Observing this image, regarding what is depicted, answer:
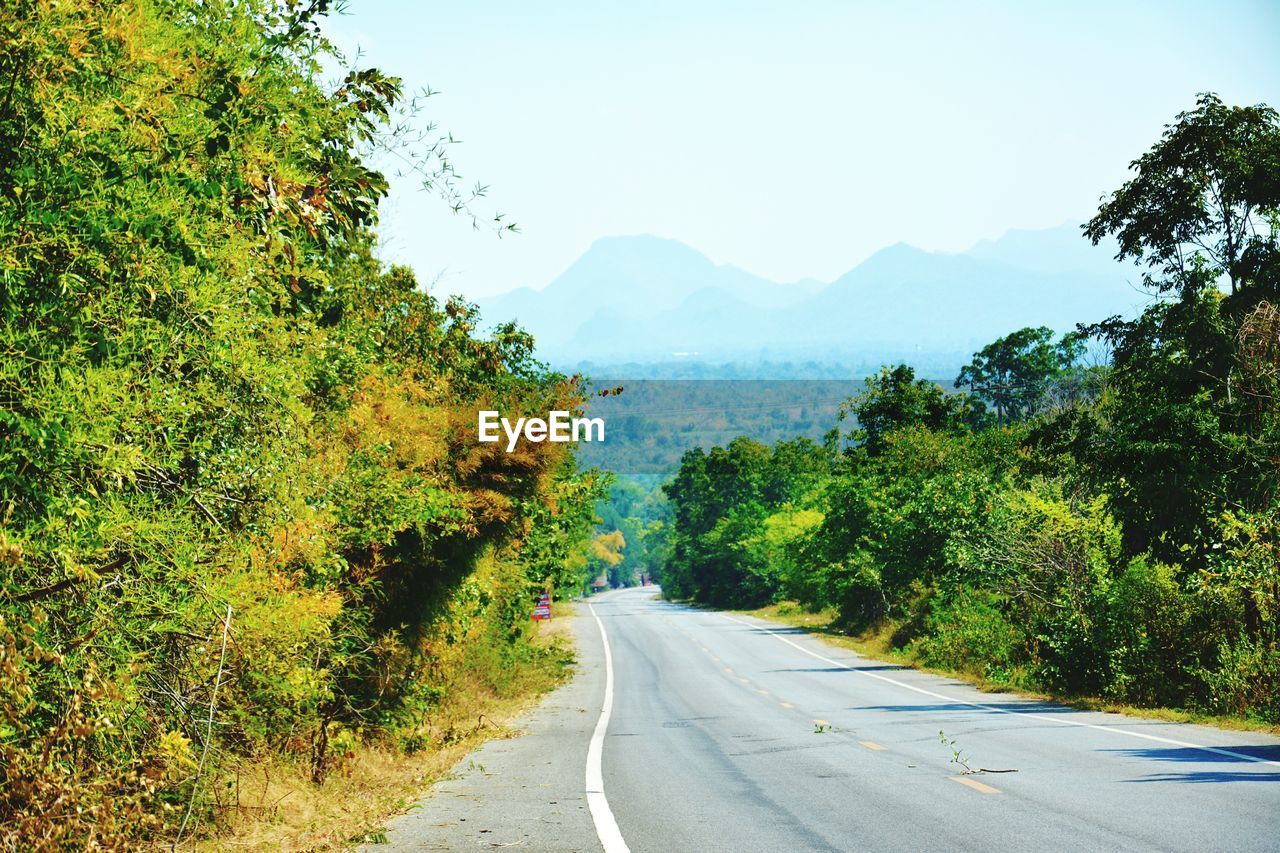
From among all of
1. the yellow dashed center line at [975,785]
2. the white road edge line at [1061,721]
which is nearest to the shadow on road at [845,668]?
the white road edge line at [1061,721]

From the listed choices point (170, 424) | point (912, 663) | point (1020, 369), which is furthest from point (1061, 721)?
point (1020, 369)

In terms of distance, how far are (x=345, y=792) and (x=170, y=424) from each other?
5.60 metres

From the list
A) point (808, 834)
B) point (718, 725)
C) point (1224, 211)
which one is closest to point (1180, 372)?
point (1224, 211)

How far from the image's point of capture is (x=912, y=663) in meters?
36.9

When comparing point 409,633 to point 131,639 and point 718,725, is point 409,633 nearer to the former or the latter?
point 718,725

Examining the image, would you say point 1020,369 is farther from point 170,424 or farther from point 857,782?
point 170,424

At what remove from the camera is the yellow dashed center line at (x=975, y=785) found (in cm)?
1120

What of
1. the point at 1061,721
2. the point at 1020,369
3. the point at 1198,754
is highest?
the point at 1020,369

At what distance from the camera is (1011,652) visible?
28.8 meters

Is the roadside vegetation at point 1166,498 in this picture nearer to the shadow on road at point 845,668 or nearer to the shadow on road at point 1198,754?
the shadow on road at point 845,668

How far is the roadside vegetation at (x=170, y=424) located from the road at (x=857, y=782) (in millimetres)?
1990

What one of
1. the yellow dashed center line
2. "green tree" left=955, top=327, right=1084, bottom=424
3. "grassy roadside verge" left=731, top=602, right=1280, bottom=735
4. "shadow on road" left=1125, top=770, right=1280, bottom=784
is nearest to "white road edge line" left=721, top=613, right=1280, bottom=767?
"shadow on road" left=1125, top=770, right=1280, bottom=784

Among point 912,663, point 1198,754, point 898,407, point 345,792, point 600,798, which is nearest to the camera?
point 600,798

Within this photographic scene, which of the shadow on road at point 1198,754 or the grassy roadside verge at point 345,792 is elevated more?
the shadow on road at point 1198,754
